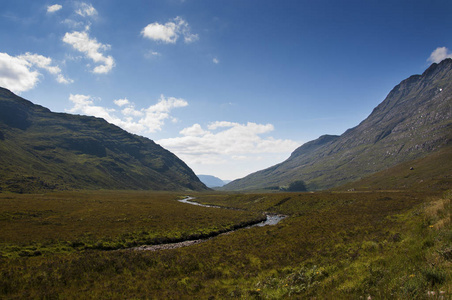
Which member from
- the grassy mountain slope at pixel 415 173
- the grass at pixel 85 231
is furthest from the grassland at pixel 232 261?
the grassy mountain slope at pixel 415 173

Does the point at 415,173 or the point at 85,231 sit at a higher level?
the point at 415,173

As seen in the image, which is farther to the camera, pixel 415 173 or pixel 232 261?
pixel 415 173

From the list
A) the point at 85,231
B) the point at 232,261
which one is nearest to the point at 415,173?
the point at 232,261

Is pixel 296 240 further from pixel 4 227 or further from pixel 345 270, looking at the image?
pixel 4 227

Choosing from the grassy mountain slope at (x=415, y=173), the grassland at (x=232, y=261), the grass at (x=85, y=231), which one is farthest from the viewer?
the grassy mountain slope at (x=415, y=173)

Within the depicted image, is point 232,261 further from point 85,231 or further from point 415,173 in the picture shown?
point 415,173

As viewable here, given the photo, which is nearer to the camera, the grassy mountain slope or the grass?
the grass

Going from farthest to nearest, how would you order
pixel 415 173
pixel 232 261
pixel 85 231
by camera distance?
1. pixel 415 173
2. pixel 85 231
3. pixel 232 261

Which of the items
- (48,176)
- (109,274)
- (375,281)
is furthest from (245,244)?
(48,176)

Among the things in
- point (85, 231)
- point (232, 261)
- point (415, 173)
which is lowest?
point (232, 261)

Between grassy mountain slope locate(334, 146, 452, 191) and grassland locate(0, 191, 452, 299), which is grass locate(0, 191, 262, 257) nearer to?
grassland locate(0, 191, 452, 299)

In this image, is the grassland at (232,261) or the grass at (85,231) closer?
the grassland at (232,261)

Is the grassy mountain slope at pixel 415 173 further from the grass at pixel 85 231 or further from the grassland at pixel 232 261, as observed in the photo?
the grass at pixel 85 231

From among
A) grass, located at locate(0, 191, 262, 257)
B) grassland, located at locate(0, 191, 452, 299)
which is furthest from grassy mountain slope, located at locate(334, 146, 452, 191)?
grass, located at locate(0, 191, 262, 257)
